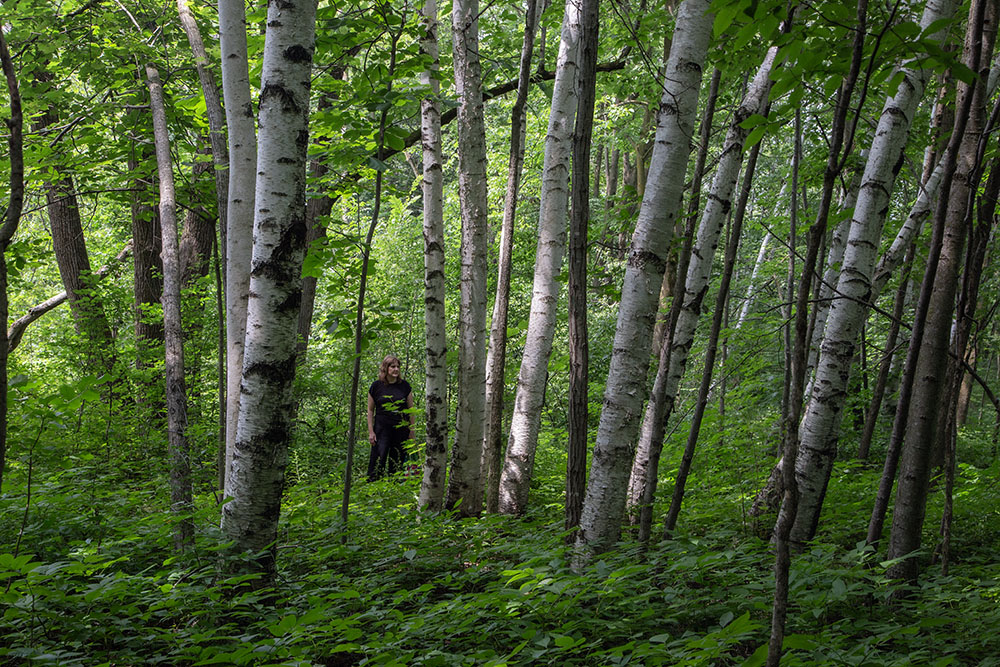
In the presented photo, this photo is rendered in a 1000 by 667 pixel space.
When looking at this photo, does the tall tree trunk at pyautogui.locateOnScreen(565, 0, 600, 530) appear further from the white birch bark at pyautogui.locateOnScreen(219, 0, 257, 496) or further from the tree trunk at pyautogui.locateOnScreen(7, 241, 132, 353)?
the tree trunk at pyautogui.locateOnScreen(7, 241, 132, 353)

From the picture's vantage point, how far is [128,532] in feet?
12.9

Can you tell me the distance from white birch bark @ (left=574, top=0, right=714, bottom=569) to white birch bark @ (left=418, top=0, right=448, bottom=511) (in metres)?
2.24

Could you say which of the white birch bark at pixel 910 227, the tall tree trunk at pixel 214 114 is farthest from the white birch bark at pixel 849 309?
the tall tree trunk at pixel 214 114

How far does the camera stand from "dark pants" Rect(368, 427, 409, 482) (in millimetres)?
7996

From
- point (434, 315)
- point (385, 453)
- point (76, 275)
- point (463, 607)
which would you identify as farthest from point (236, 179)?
point (76, 275)

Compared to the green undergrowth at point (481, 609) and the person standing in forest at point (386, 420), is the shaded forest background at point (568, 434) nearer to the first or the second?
the green undergrowth at point (481, 609)

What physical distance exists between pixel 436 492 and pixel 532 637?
9.99ft

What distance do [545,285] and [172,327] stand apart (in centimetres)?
308

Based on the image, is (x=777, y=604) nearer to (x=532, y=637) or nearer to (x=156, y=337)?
(x=532, y=637)

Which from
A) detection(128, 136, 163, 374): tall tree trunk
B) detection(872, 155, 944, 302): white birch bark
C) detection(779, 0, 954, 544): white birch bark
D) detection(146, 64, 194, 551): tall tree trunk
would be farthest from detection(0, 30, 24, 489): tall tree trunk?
detection(128, 136, 163, 374): tall tree trunk

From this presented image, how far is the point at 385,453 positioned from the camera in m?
8.09

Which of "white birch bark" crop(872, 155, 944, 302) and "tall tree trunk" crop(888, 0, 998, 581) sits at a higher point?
"white birch bark" crop(872, 155, 944, 302)

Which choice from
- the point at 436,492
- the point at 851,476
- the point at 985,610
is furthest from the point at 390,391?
the point at 985,610

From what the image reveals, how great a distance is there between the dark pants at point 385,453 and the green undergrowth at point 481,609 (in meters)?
4.01
